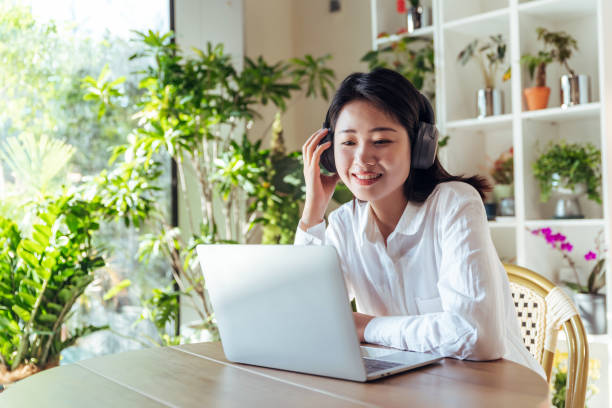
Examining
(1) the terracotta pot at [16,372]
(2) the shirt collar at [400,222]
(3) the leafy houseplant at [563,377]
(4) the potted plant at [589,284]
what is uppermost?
(2) the shirt collar at [400,222]

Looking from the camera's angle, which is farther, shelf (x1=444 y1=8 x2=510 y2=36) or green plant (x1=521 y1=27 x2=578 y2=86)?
shelf (x1=444 y1=8 x2=510 y2=36)

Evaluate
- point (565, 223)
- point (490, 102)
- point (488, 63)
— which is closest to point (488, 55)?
point (488, 63)

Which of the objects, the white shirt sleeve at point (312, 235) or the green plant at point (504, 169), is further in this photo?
the green plant at point (504, 169)

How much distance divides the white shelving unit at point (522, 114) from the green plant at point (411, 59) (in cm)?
6

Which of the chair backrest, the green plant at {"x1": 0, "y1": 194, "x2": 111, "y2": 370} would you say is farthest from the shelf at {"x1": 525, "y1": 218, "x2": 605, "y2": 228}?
the green plant at {"x1": 0, "y1": 194, "x2": 111, "y2": 370}

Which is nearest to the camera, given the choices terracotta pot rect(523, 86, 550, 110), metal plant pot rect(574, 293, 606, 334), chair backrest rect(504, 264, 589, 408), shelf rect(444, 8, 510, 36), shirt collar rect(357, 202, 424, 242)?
chair backrest rect(504, 264, 589, 408)

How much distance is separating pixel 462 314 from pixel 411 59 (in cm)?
239

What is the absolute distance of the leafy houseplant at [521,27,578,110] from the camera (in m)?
2.82

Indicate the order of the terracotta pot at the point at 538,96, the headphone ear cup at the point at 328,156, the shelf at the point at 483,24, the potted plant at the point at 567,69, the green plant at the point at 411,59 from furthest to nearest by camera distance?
1. the green plant at the point at 411,59
2. the shelf at the point at 483,24
3. the terracotta pot at the point at 538,96
4. the potted plant at the point at 567,69
5. the headphone ear cup at the point at 328,156

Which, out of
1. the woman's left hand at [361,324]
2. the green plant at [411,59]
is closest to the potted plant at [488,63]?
the green plant at [411,59]

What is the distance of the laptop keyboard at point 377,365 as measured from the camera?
38.1 inches

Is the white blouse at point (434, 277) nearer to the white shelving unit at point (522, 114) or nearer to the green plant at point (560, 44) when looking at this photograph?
the white shelving unit at point (522, 114)

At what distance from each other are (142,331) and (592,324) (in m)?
2.27

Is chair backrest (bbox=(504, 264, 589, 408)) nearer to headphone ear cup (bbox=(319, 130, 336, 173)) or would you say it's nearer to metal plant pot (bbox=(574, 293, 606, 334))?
headphone ear cup (bbox=(319, 130, 336, 173))
